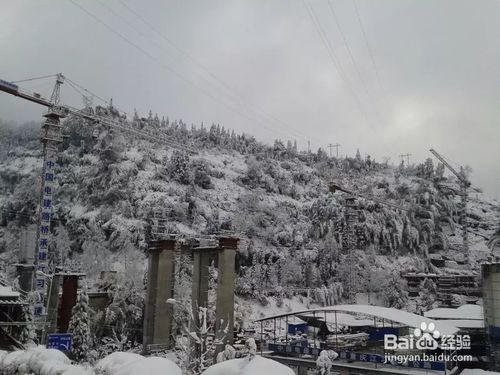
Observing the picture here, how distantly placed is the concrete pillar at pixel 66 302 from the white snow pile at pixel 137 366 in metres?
28.3

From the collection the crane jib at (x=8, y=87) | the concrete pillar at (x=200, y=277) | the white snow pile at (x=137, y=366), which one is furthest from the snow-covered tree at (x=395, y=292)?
the white snow pile at (x=137, y=366)

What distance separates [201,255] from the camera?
111 ft

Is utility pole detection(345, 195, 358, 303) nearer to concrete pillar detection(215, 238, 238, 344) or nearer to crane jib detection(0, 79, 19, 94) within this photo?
concrete pillar detection(215, 238, 238, 344)

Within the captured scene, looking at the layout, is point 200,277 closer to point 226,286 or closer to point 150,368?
point 226,286

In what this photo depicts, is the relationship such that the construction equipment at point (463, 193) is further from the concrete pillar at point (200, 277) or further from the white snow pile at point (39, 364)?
the white snow pile at point (39, 364)

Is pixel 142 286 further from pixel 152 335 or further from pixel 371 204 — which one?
pixel 371 204

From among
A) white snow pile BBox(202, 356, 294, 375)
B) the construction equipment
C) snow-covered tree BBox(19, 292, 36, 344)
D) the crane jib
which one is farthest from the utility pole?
white snow pile BBox(202, 356, 294, 375)

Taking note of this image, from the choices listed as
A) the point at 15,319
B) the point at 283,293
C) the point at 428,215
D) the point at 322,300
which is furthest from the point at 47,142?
the point at 428,215

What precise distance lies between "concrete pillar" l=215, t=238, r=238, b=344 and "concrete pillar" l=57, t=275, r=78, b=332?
11.6m

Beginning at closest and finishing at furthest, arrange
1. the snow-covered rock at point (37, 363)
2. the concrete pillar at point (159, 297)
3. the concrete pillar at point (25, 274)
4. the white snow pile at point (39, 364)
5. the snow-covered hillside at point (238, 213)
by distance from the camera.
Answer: the white snow pile at point (39, 364) < the snow-covered rock at point (37, 363) < the concrete pillar at point (159, 297) < the concrete pillar at point (25, 274) < the snow-covered hillside at point (238, 213)

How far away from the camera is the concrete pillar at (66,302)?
111 ft

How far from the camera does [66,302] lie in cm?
3388

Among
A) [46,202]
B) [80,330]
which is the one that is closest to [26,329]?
[80,330]

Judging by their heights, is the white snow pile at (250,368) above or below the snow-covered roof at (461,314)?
above
